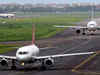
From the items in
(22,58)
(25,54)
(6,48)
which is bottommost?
(6,48)

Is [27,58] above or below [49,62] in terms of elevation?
above

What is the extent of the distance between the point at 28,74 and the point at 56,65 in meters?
8.87

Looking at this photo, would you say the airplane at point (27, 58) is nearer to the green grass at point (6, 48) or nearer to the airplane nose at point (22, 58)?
the airplane nose at point (22, 58)

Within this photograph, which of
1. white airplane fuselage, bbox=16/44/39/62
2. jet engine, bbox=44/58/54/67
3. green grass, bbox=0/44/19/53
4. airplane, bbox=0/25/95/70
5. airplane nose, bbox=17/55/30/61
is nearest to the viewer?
airplane nose, bbox=17/55/30/61

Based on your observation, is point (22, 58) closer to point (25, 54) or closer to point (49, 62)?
point (25, 54)

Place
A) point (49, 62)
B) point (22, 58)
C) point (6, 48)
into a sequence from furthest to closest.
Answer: point (6, 48), point (49, 62), point (22, 58)

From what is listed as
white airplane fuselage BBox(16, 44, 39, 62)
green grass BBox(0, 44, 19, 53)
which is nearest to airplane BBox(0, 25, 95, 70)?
white airplane fuselage BBox(16, 44, 39, 62)

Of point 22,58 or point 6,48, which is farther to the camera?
point 6,48

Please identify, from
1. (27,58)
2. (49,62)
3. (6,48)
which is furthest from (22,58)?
(6,48)

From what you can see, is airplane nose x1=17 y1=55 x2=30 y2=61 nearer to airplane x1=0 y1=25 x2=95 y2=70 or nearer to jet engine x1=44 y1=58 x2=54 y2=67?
airplane x1=0 y1=25 x2=95 y2=70

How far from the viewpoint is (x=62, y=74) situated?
46.3 meters

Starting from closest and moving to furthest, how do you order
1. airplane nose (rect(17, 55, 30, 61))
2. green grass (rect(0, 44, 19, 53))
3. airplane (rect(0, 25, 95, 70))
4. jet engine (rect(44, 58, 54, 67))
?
airplane nose (rect(17, 55, 30, 61)) → airplane (rect(0, 25, 95, 70)) → jet engine (rect(44, 58, 54, 67)) → green grass (rect(0, 44, 19, 53))

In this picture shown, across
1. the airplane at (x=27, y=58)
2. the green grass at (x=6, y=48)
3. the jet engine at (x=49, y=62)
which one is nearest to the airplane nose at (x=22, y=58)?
the airplane at (x=27, y=58)

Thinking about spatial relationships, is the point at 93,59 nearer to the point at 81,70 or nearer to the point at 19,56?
the point at 81,70
